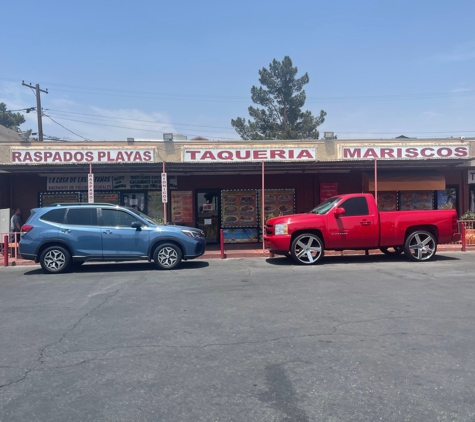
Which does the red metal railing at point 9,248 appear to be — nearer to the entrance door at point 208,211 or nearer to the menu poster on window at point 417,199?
the entrance door at point 208,211

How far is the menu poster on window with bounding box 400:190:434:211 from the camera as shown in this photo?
19906 millimetres

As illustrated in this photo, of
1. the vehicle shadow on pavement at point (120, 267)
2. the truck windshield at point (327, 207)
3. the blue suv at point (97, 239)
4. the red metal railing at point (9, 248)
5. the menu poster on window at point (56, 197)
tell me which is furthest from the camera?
A: the menu poster on window at point (56, 197)

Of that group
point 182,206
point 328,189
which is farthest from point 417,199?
point 182,206

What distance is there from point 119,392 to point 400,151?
15764 millimetres

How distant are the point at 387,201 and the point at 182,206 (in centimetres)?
823

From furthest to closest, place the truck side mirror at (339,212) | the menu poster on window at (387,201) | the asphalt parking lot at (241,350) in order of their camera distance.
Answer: the menu poster on window at (387,201) → the truck side mirror at (339,212) → the asphalt parking lot at (241,350)

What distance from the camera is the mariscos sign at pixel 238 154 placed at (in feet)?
57.3

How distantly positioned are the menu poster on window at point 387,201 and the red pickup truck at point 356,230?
20.3ft

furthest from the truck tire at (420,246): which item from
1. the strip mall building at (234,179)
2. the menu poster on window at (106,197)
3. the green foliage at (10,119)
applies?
the green foliage at (10,119)

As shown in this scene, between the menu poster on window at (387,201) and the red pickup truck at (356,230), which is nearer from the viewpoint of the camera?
the red pickup truck at (356,230)

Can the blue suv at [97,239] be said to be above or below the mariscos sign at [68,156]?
below

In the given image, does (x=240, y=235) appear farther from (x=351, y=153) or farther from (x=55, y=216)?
(x=55, y=216)

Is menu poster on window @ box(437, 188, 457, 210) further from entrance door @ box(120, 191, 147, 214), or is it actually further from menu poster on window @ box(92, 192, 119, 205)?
menu poster on window @ box(92, 192, 119, 205)

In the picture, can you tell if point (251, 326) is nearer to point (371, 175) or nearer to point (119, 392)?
point (119, 392)
